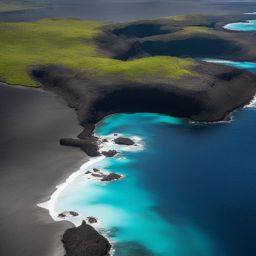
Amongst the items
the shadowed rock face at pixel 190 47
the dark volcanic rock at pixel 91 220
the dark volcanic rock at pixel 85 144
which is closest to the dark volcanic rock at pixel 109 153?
the dark volcanic rock at pixel 85 144

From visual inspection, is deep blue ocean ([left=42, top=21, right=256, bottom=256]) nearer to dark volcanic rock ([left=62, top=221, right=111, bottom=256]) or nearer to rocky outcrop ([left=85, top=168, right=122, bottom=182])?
rocky outcrop ([left=85, top=168, right=122, bottom=182])

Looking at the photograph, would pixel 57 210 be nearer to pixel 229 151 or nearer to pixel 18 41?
pixel 229 151

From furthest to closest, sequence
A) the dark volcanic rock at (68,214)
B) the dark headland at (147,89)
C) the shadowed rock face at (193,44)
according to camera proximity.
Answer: the shadowed rock face at (193,44) < the dark headland at (147,89) < the dark volcanic rock at (68,214)

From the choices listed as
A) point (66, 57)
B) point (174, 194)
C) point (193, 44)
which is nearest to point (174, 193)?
point (174, 194)

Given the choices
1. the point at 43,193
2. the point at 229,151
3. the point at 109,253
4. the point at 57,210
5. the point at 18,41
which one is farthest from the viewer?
the point at 18,41

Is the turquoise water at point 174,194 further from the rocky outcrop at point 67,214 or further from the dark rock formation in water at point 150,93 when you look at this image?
the dark rock formation in water at point 150,93

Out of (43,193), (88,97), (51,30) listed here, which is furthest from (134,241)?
(51,30)
